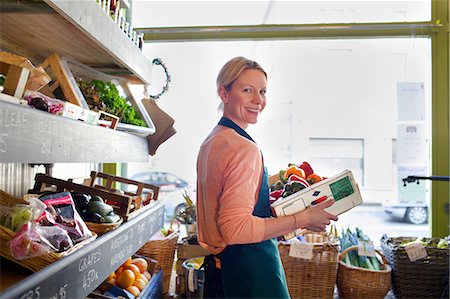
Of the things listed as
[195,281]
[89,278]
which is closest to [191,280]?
[195,281]

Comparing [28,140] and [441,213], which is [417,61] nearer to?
[441,213]

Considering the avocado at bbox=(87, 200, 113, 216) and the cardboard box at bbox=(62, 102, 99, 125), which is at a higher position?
the cardboard box at bbox=(62, 102, 99, 125)

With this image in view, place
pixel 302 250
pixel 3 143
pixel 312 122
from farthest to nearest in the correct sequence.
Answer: pixel 312 122 < pixel 302 250 < pixel 3 143

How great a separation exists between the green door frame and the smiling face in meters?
1.74

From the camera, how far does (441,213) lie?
116 inches

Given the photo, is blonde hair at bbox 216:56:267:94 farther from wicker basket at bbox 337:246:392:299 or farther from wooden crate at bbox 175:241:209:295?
wicker basket at bbox 337:246:392:299

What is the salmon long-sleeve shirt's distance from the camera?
1.35m

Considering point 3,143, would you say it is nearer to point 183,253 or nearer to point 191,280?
point 191,280

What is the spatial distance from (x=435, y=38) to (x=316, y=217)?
227 cm

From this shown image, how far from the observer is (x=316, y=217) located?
1.50 meters

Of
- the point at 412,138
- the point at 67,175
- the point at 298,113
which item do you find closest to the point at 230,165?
the point at 67,175

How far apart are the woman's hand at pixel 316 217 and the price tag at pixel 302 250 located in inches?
35.8

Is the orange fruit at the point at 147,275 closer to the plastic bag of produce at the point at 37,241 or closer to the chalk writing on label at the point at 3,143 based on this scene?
the plastic bag of produce at the point at 37,241

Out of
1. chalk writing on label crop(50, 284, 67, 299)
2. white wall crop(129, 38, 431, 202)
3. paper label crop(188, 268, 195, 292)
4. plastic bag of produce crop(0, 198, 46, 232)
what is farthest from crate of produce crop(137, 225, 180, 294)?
chalk writing on label crop(50, 284, 67, 299)
